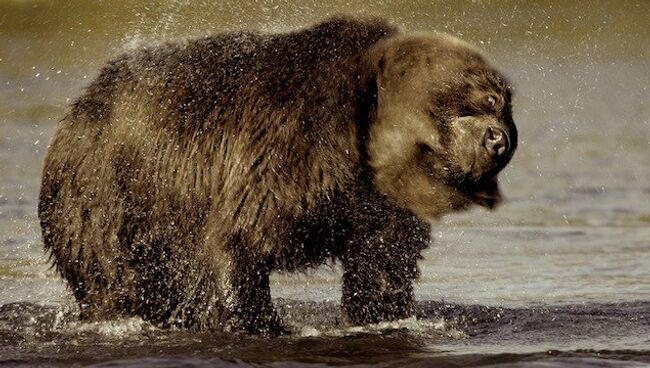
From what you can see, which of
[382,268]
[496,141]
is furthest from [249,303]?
[496,141]

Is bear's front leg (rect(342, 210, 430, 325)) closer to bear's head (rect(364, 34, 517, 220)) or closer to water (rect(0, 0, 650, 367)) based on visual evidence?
water (rect(0, 0, 650, 367))

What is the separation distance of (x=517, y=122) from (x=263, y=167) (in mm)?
10079

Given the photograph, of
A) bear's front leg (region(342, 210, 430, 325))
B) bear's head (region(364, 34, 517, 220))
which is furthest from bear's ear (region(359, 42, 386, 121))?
bear's front leg (region(342, 210, 430, 325))

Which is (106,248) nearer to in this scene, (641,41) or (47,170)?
(47,170)

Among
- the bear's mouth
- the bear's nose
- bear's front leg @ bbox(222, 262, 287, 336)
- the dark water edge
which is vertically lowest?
the dark water edge

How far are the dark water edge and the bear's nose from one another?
3.34ft

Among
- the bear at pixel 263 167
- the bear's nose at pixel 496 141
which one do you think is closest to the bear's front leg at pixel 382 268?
the bear at pixel 263 167

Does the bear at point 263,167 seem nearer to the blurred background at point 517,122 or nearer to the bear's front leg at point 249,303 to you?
the bear's front leg at point 249,303

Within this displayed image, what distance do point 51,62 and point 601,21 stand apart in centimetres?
744

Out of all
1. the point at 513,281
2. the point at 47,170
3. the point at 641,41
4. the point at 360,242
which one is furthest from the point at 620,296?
the point at 641,41

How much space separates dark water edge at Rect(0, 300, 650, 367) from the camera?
7.30 m

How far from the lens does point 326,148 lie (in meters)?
7.58

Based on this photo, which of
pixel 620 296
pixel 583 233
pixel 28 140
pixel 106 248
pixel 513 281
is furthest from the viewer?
pixel 28 140

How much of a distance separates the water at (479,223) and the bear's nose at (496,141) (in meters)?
1.02
